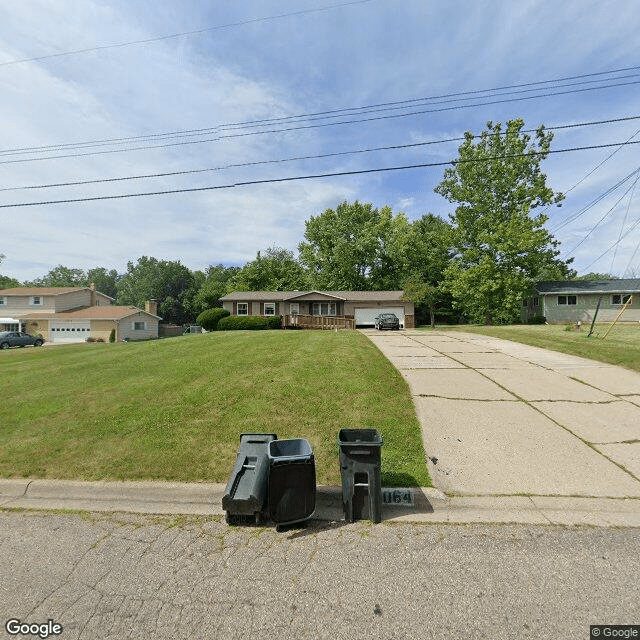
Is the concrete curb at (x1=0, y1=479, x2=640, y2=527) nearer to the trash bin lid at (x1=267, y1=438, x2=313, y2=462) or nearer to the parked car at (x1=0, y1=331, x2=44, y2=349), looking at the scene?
the trash bin lid at (x1=267, y1=438, x2=313, y2=462)

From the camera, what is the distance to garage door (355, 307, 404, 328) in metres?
33.3

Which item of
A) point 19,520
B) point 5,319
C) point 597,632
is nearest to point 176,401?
point 19,520

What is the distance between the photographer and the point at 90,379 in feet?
29.8

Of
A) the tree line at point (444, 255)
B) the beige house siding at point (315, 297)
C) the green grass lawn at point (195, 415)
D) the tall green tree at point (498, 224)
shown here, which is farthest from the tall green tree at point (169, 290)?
the green grass lawn at point (195, 415)

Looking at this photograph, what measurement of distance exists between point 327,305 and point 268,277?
16.6 meters

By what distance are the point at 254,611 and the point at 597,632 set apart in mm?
2426

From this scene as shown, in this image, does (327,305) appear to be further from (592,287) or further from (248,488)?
(248,488)

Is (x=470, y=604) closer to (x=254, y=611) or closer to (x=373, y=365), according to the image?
(x=254, y=611)

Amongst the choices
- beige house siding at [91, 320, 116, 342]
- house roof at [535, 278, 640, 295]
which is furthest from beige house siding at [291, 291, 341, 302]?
beige house siding at [91, 320, 116, 342]

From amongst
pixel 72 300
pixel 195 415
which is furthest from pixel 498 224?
pixel 72 300

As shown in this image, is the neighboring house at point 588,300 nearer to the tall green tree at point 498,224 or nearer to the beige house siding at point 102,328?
the tall green tree at point 498,224

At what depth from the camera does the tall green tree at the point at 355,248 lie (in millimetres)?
43562

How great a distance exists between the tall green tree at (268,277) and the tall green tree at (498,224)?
865 inches

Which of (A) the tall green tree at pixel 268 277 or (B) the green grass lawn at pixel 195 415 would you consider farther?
(A) the tall green tree at pixel 268 277
